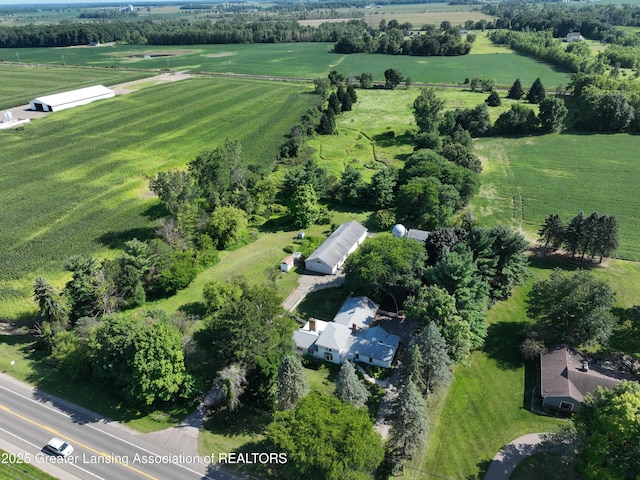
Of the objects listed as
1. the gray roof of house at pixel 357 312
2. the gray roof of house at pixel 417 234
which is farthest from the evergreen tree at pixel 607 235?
the gray roof of house at pixel 357 312

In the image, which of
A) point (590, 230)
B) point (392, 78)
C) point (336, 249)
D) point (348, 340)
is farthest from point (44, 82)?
point (590, 230)

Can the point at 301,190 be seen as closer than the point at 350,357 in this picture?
No

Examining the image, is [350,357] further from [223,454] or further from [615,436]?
[615,436]

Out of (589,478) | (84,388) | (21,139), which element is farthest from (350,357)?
(21,139)

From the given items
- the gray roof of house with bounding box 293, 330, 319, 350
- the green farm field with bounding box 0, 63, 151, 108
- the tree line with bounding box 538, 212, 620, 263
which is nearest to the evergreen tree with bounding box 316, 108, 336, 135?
the tree line with bounding box 538, 212, 620, 263

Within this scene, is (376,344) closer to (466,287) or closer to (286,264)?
(466,287)

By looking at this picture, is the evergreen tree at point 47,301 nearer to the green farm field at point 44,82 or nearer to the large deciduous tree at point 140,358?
the large deciduous tree at point 140,358
